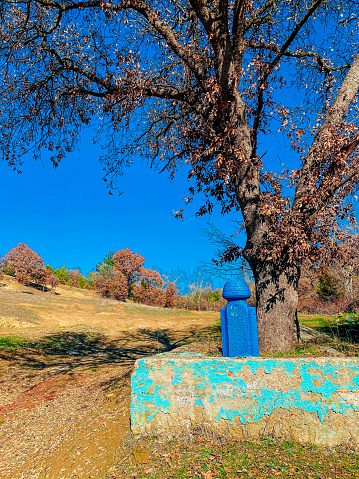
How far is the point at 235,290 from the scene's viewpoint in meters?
4.06

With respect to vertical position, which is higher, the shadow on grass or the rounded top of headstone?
the rounded top of headstone

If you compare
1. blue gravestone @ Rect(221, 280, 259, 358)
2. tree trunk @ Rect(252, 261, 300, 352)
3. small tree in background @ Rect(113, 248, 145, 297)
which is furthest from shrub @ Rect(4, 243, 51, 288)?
blue gravestone @ Rect(221, 280, 259, 358)

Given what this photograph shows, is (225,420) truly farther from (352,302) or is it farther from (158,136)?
(352,302)

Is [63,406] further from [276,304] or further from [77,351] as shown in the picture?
[77,351]

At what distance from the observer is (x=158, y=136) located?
27.2 feet

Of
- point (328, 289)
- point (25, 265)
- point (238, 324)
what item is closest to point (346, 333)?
point (238, 324)

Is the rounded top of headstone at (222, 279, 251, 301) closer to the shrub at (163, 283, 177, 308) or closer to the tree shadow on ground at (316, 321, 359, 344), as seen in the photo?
the tree shadow on ground at (316, 321, 359, 344)

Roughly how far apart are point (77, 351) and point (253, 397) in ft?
26.5

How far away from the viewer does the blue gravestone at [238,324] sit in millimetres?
3934

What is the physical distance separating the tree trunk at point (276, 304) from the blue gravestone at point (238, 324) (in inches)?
38.6

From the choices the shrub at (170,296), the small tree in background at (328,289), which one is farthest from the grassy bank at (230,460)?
the shrub at (170,296)

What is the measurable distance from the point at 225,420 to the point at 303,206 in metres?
3.41

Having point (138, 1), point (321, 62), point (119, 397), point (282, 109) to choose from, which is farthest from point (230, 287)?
point (321, 62)

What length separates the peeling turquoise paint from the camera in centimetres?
314
